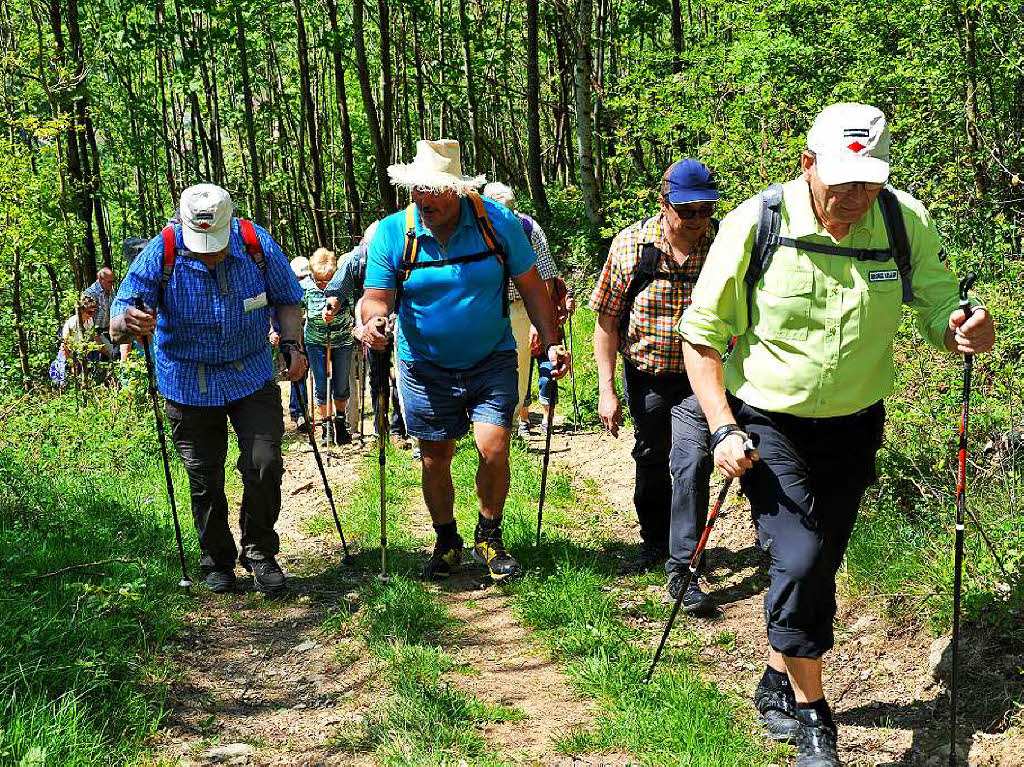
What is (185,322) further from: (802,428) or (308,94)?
(308,94)

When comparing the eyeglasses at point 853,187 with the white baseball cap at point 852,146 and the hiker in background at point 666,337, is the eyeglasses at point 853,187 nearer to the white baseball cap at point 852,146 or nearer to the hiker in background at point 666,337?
the white baseball cap at point 852,146

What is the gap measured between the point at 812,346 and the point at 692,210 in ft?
6.69

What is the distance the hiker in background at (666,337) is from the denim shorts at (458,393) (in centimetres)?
59

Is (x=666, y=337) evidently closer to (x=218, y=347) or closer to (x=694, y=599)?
(x=694, y=599)

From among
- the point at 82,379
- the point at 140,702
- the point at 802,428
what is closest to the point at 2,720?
the point at 140,702

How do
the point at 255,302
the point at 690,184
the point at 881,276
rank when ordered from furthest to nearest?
the point at 255,302, the point at 690,184, the point at 881,276

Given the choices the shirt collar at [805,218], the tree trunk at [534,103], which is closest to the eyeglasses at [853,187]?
the shirt collar at [805,218]

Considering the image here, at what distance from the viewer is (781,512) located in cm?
385

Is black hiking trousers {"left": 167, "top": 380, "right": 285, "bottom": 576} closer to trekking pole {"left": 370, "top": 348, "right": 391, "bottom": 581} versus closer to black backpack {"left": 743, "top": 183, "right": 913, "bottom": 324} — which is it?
trekking pole {"left": 370, "top": 348, "right": 391, "bottom": 581}

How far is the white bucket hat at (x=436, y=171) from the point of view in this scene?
18.7 ft

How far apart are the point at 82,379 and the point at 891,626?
12.9 m

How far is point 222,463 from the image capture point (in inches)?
249

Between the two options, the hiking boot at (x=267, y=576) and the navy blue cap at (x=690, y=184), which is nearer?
the navy blue cap at (x=690, y=184)

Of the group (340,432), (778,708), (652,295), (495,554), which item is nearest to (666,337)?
(652,295)
